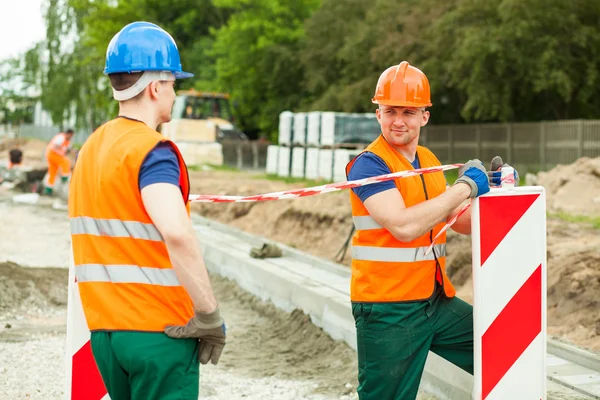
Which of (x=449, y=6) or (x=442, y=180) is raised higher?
(x=449, y=6)

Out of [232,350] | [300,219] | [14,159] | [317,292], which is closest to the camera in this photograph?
[232,350]

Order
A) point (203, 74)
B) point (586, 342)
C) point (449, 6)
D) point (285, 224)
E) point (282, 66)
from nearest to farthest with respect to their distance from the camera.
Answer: point (586, 342) → point (285, 224) → point (449, 6) → point (282, 66) → point (203, 74)

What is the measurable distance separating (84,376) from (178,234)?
1545mm

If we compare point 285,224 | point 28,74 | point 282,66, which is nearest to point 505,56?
point 285,224

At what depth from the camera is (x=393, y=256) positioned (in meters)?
4.14

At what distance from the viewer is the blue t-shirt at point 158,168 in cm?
306

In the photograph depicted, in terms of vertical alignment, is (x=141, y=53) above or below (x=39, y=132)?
above

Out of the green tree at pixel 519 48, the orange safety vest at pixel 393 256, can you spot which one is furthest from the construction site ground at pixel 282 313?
the green tree at pixel 519 48

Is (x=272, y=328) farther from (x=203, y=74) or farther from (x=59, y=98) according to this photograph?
(x=59, y=98)

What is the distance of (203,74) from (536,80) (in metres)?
23.3

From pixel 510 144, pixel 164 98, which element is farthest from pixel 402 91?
pixel 510 144

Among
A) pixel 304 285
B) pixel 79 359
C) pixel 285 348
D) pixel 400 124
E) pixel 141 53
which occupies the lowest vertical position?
pixel 285 348

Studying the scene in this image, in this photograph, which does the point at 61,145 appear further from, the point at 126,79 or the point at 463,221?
the point at 126,79

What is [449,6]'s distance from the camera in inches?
Answer: 1203
